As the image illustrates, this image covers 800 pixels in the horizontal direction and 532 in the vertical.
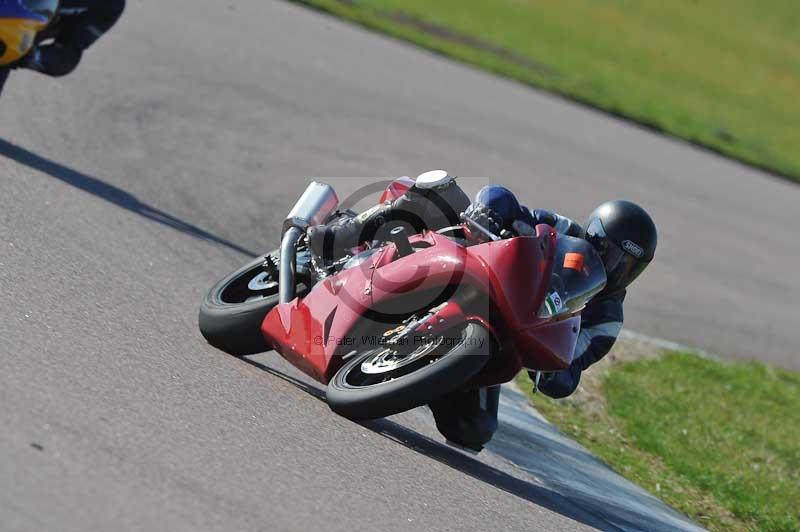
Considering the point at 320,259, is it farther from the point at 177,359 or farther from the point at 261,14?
the point at 261,14

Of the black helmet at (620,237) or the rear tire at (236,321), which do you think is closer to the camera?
the black helmet at (620,237)

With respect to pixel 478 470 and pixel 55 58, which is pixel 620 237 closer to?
pixel 478 470

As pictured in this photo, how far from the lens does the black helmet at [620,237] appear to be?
607 centimetres

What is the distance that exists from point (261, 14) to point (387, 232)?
14020 millimetres

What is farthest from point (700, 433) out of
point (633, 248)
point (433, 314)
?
point (433, 314)

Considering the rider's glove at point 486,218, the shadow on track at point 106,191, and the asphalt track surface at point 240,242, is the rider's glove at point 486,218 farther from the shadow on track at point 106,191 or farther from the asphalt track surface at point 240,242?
the shadow on track at point 106,191

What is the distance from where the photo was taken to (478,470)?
581 cm

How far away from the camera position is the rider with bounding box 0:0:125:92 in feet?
28.9

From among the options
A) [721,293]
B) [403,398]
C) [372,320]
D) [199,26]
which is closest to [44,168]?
[372,320]

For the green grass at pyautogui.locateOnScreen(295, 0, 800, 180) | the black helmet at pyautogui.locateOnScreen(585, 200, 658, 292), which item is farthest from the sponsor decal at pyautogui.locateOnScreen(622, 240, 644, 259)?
the green grass at pyautogui.locateOnScreen(295, 0, 800, 180)

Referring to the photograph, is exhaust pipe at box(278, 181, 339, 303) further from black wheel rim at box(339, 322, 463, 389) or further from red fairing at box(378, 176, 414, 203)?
black wheel rim at box(339, 322, 463, 389)

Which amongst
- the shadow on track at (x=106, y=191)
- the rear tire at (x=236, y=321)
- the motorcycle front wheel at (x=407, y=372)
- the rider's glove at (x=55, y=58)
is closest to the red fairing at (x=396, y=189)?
the rear tire at (x=236, y=321)

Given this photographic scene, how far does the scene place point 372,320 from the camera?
5.68 metres

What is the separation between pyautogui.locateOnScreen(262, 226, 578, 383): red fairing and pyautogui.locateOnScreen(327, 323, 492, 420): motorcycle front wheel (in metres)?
0.11
